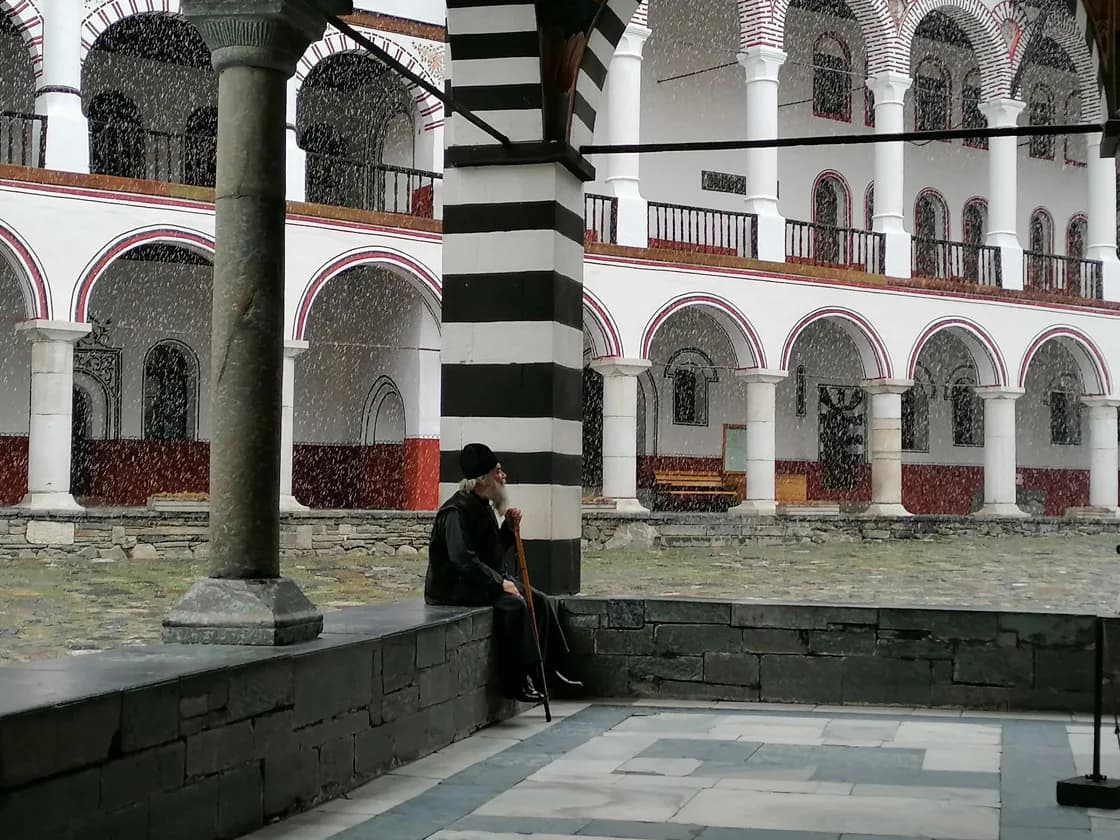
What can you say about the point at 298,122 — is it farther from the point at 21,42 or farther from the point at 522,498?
the point at 522,498

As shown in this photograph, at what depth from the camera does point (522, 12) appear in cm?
711

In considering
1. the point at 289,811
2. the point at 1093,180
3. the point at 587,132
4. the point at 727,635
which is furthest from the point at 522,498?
the point at 1093,180

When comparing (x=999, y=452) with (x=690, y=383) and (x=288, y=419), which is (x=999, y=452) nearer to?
(x=690, y=383)

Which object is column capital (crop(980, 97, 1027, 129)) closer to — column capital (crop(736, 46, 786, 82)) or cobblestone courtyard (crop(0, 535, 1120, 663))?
column capital (crop(736, 46, 786, 82))

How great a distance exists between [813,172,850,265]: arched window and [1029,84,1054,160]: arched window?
161 inches

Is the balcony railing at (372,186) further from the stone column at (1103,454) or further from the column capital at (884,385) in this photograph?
the stone column at (1103,454)

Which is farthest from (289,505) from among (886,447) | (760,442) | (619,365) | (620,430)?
(886,447)

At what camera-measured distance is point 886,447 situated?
2262 centimetres

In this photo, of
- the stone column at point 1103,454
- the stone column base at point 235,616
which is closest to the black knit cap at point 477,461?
the stone column base at point 235,616

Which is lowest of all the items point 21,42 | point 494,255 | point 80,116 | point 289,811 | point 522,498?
point 289,811

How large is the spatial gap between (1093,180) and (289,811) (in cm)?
2256

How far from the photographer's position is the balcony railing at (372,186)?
62.7ft

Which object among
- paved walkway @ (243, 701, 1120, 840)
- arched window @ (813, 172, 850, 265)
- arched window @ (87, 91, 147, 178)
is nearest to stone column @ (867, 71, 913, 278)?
arched window @ (813, 172, 850, 265)

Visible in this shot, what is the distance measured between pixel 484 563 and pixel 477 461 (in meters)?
0.42
